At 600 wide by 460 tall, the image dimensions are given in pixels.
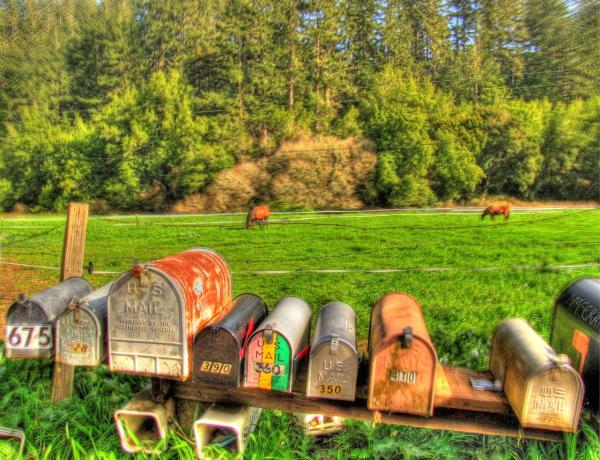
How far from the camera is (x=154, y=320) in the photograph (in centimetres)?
224

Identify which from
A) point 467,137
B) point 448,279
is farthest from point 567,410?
point 467,137

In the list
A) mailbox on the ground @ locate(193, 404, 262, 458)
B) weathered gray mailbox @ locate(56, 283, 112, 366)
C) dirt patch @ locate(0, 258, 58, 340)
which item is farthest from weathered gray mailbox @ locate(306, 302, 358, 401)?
dirt patch @ locate(0, 258, 58, 340)

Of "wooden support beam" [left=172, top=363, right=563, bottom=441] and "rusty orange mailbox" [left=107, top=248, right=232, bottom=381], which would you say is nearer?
"rusty orange mailbox" [left=107, top=248, right=232, bottom=381]

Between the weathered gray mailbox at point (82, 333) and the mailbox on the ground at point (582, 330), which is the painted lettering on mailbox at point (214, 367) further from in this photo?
the mailbox on the ground at point (582, 330)

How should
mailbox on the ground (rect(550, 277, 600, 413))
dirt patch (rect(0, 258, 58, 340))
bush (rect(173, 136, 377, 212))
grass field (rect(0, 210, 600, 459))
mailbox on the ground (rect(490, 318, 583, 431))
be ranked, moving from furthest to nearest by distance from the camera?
dirt patch (rect(0, 258, 58, 340)) < bush (rect(173, 136, 377, 212)) < grass field (rect(0, 210, 600, 459)) < mailbox on the ground (rect(550, 277, 600, 413)) < mailbox on the ground (rect(490, 318, 583, 431))

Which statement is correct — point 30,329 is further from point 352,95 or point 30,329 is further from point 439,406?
point 352,95

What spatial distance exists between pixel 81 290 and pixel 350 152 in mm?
2651

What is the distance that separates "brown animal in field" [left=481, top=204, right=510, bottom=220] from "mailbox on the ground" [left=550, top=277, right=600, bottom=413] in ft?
4.33

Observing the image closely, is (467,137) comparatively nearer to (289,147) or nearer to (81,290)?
(289,147)

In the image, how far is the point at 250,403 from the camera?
2.60 meters

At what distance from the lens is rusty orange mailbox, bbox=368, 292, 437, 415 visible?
2105 millimetres

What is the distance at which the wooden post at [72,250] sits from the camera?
328 cm

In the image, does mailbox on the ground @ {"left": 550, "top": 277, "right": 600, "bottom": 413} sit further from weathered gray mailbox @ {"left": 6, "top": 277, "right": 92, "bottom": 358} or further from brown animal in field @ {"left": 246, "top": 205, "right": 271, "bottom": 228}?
weathered gray mailbox @ {"left": 6, "top": 277, "right": 92, "bottom": 358}

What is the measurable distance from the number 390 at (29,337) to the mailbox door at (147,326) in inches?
27.2
